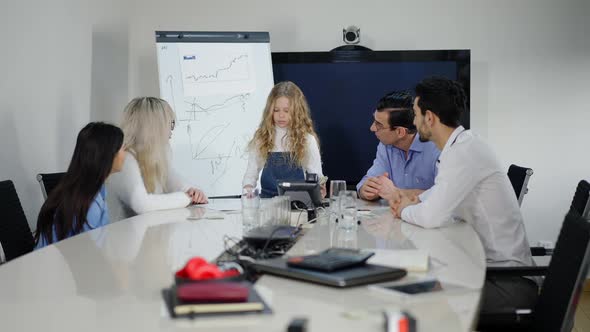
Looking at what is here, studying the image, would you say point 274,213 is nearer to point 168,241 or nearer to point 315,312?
point 168,241

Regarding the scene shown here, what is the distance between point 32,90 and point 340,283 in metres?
2.97

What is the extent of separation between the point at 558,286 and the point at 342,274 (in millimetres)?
709

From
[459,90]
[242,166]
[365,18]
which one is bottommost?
[242,166]

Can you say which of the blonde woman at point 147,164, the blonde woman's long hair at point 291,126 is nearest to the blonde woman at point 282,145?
the blonde woman's long hair at point 291,126

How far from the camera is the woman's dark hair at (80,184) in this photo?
10.4 ft

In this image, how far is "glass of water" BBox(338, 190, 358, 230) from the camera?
10.1 ft

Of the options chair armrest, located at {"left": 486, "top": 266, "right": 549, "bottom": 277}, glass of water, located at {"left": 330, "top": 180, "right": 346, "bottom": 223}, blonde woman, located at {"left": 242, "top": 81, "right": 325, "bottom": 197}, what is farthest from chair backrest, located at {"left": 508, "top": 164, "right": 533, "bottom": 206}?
chair armrest, located at {"left": 486, "top": 266, "right": 549, "bottom": 277}

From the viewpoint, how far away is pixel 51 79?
4621 millimetres

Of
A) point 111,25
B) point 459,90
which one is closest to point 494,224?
point 459,90

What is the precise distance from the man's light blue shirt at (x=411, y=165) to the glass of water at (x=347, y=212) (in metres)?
1.05

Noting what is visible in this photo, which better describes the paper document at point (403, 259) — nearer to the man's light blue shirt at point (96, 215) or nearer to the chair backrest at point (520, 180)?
the man's light blue shirt at point (96, 215)

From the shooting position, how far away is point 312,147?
473 centimetres

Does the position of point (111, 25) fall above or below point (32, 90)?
above

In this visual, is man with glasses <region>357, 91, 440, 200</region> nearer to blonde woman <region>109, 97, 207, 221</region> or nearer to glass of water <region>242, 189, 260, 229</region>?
blonde woman <region>109, 97, 207, 221</region>
